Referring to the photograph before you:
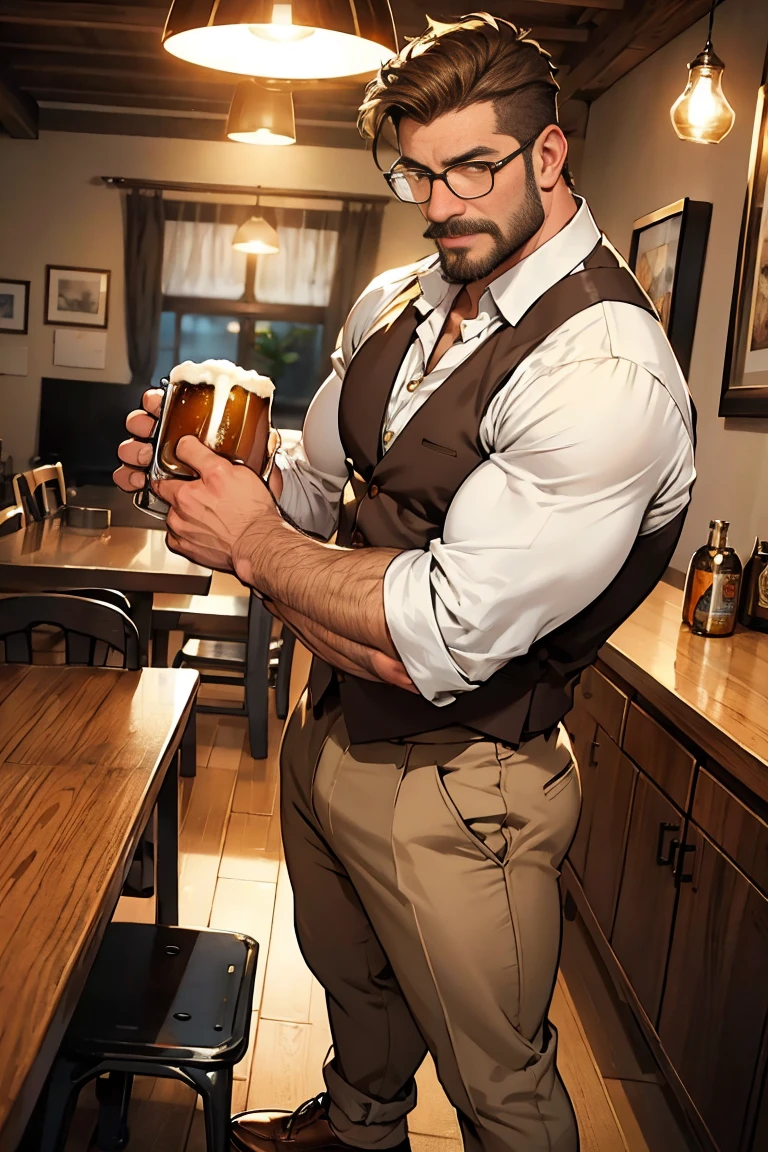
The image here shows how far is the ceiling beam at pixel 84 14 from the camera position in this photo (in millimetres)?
4668

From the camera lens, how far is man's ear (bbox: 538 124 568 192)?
1190mm

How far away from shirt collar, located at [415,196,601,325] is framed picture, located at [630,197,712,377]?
91.4 inches

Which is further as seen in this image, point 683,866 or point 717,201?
point 717,201

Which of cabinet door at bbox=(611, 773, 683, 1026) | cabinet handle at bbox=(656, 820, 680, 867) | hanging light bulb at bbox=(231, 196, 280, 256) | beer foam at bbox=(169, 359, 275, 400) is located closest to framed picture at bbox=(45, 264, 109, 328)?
hanging light bulb at bbox=(231, 196, 280, 256)

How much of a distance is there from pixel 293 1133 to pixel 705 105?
98.9 inches

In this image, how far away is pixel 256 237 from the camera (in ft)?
21.0

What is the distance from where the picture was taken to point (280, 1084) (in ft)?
6.78

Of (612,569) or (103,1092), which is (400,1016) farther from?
(612,569)

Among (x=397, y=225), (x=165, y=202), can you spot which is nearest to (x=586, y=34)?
(x=397, y=225)

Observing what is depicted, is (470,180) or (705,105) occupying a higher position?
(705,105)

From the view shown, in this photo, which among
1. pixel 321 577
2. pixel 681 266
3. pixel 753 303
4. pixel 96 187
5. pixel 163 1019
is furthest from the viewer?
pixel 96 187

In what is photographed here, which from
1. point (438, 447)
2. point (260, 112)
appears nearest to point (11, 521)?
point (260, 112)

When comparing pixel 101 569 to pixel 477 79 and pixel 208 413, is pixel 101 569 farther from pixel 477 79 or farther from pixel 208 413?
pixel 477 79

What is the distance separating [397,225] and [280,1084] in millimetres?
6170
